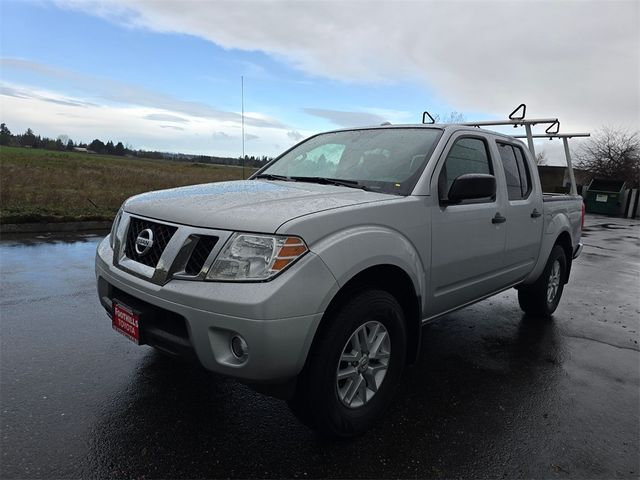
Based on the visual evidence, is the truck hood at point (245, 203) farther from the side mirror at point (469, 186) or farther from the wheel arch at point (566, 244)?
the wheel arch at point (566, 244)

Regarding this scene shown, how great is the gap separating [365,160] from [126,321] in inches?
78.0

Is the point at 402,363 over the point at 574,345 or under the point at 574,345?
over

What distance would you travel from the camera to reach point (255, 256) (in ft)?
7.28

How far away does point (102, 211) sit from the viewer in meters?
10.4

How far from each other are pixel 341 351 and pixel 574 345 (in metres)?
3.10

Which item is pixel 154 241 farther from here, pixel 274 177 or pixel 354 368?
pixel 274 177

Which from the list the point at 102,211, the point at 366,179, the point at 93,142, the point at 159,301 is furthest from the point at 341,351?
the point at 93,142

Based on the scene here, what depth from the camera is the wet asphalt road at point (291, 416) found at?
2396 millimetres

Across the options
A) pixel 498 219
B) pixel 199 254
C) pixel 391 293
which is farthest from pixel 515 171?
pixel 199 254

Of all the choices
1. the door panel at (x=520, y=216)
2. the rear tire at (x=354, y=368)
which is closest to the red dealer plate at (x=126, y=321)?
the rear tire at (x=354, y=368)

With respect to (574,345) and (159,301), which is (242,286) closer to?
(159,301)

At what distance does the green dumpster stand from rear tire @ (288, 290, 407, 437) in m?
26.0

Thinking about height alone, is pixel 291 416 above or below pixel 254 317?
below

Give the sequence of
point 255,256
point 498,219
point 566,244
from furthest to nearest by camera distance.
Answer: point 566,244 → point 498,219 → point 255,256
